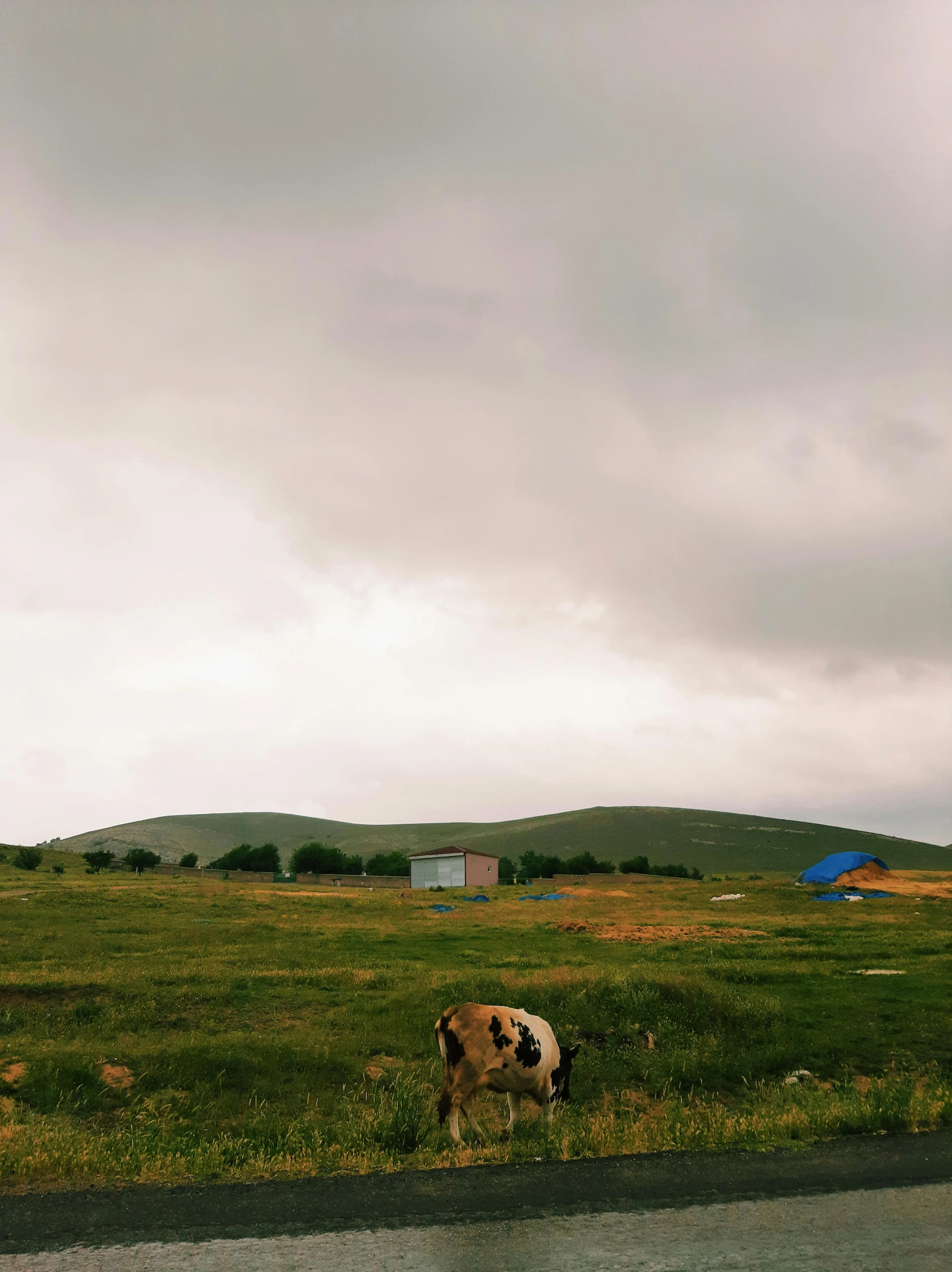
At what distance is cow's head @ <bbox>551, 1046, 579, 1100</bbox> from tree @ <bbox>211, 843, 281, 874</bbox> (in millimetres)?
121240

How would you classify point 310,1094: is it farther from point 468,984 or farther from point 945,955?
point 945,955

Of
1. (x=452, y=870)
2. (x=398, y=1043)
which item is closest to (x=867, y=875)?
(x=452, y=870)

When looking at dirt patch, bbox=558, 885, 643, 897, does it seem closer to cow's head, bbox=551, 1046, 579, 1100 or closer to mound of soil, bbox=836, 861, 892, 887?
mound of soil, bbox=836, 861, 892, 887

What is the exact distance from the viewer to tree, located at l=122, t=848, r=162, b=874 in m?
108

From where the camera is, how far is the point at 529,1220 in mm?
7363

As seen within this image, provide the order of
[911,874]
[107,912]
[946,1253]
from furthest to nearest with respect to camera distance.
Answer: [911,874] → [107,912] → [946,1253]

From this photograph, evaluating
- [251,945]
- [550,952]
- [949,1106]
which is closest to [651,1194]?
[949,1106]

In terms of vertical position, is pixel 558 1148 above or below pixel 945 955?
above

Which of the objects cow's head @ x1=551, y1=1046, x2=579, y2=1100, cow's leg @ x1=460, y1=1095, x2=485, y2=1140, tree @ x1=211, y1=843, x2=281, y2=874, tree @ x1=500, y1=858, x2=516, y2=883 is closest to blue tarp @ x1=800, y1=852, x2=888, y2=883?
tree @ x1=500, y1=858, x2=516, y2=883

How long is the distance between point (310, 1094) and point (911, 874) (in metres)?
92.7

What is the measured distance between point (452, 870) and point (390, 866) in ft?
61.3

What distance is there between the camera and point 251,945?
1310 inches

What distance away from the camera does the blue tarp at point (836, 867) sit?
7362 centimetres

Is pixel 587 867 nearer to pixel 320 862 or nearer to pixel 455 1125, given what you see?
pixel 320 862
